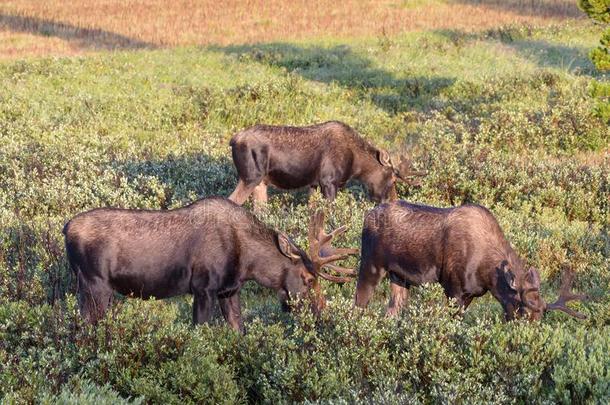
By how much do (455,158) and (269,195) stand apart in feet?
11.8

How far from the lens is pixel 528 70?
1004 inches

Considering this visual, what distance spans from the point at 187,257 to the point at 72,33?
103ft

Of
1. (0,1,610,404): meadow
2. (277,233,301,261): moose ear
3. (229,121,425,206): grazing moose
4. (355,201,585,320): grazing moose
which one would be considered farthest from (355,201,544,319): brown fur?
(229,121,425,206): grazing moose

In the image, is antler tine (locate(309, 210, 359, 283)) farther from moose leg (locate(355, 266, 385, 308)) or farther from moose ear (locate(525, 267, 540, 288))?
moose ear (locate(525, 267, 540, 288))

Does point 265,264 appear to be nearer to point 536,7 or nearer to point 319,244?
point 319,244

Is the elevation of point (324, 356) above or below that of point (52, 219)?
above

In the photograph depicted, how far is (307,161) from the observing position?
13.5 metres

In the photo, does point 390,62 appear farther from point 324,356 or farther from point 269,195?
point 324,356

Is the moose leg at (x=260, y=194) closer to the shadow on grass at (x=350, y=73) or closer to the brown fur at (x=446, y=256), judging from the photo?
the brown fur at (x=446, y=256)

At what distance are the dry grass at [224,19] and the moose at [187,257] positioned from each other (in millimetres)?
25232

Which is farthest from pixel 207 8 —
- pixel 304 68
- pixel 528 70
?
pixel 528 70

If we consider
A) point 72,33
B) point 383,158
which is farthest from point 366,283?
point 72,33

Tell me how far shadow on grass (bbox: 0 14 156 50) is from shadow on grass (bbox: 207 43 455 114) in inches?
195

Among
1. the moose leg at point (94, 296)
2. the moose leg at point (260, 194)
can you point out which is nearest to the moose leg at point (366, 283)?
the moose leg at point (94, 296)
